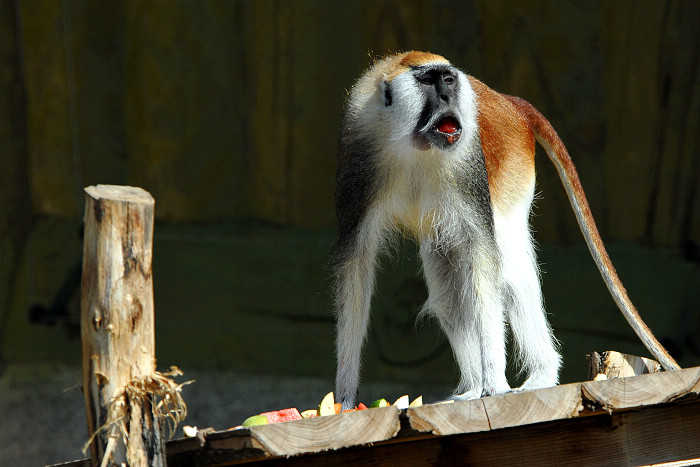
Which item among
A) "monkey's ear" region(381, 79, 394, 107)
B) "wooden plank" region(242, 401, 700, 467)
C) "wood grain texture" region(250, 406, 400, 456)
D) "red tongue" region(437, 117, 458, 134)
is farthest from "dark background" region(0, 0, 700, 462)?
"wood grain texture" region(250, 406, 400, 456)

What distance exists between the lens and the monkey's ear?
3592mm

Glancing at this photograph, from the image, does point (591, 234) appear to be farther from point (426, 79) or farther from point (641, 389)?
point (641, 389)

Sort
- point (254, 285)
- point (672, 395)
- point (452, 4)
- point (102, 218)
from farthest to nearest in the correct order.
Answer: point (254, 285)
point (452, 4)
point (672, 395)
point (102, 218)

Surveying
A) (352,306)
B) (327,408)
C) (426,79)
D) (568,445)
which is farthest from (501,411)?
(426,79)

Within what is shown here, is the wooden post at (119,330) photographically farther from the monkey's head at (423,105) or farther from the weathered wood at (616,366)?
the weathered wood at (616,366)

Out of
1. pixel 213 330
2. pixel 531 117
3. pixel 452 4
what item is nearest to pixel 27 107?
pixel 213 330

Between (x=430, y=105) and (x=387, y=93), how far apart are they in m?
0.21

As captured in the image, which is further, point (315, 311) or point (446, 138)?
point (315, 311)

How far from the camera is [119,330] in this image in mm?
2254

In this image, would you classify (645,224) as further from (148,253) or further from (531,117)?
(148,253)

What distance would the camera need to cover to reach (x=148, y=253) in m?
2.30

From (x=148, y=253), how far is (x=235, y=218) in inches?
138

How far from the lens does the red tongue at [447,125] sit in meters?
3.47

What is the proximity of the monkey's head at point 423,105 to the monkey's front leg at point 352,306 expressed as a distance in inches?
17.3
